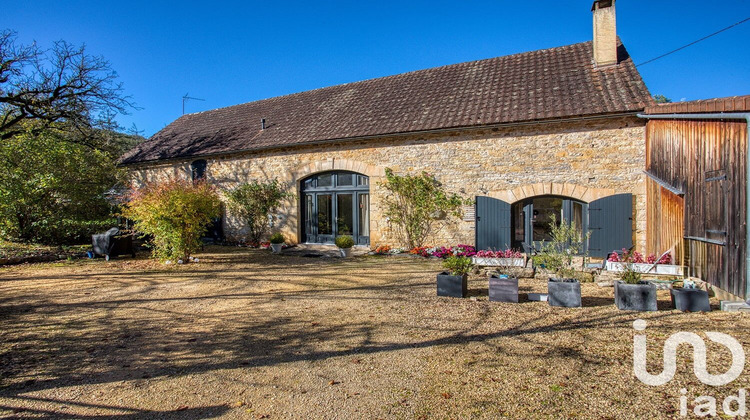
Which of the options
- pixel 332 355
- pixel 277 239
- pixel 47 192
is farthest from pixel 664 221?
pixel 47 192

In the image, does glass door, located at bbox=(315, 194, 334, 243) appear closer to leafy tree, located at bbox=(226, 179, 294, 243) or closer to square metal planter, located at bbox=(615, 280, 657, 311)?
leafy tree, located at bbox=(226, 179, 294, 243)

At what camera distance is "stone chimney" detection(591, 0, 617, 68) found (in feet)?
34.0

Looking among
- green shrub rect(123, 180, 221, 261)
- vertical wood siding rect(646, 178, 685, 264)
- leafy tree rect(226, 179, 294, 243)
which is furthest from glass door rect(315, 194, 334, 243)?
vertical wood siding rect(646, 178, 685, 264)

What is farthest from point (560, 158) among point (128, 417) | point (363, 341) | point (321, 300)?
point (128, 417)

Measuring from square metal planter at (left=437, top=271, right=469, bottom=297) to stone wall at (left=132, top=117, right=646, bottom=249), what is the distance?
15.5 ft

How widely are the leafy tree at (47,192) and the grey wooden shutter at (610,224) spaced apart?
13875mm

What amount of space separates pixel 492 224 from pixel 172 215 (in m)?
7.94

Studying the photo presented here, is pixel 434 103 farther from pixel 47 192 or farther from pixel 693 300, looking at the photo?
pixel 47 192

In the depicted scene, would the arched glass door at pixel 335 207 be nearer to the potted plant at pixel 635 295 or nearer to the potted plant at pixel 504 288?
the potted plant at pixel 504 288

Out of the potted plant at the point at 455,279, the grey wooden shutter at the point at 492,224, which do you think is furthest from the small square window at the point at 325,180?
the potted plant at the point at 455,279

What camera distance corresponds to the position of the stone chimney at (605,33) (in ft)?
34.0

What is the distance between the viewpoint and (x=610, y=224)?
9281mm

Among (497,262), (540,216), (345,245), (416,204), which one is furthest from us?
(345,245)

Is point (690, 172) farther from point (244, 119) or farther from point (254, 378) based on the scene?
point (244, 119)
